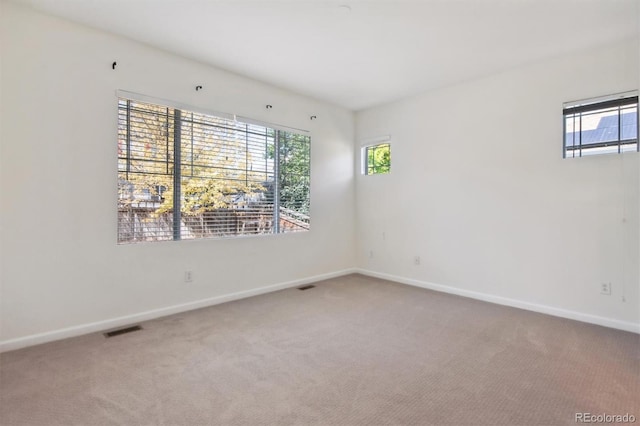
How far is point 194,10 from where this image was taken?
2488 millimetres

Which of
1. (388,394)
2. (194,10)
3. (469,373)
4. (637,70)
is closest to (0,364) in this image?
(388,394)

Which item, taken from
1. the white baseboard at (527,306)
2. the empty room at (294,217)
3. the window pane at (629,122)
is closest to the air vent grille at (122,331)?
the empty room at (294,217)

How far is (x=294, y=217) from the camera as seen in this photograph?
440 cm

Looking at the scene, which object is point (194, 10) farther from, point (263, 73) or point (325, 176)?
point (325, 176)

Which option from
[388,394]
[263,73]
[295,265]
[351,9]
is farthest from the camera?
[295,265]

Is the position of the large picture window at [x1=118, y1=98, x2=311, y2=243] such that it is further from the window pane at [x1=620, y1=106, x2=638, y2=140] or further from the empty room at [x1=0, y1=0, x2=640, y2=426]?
the window pane at [x1=620, y1=106, x2=638, y2=140]

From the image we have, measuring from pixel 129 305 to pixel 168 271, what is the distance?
1.47 feet

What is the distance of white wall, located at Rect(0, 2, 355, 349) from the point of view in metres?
2.44

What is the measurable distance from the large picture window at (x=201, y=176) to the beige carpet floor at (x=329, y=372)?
39.5 inches

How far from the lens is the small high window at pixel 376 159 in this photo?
4.84m

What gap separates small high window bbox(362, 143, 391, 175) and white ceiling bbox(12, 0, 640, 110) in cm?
139

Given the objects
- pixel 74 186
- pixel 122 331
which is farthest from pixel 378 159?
pixel 122 331

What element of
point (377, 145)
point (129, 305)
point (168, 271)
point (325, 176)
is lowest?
point (129, 305)

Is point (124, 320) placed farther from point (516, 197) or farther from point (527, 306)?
point (516, 197)
